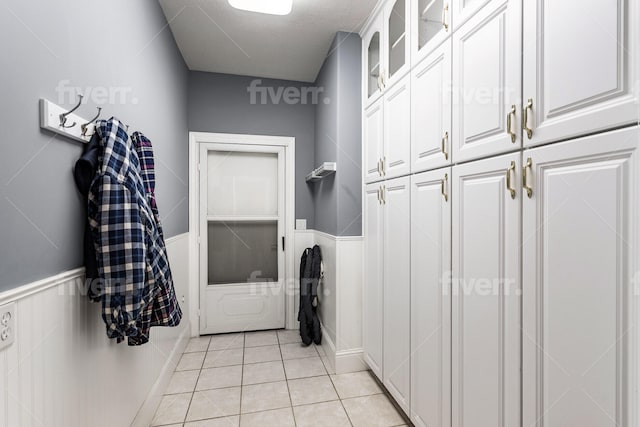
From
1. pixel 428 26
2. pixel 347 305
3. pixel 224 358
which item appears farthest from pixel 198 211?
pixel 428 26

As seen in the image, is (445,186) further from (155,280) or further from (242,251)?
(242,251)

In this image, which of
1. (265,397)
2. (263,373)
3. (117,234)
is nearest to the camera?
(117,234)

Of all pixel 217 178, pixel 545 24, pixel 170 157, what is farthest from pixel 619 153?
pixel 217 178

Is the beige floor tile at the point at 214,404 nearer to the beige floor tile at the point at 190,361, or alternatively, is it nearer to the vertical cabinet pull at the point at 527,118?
the beige floor tile at the point at 190,361

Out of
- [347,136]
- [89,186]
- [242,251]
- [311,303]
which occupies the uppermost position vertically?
[347,136]

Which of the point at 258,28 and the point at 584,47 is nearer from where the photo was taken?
the point at 584,47

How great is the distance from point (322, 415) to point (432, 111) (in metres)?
1.85

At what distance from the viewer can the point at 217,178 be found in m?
3.21

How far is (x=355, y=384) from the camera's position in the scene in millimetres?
2248

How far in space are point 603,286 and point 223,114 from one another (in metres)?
3.13

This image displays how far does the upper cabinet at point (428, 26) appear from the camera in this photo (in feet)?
4.53

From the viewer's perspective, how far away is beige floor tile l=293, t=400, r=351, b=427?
1.83 m

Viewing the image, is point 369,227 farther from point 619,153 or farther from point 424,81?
point 619,153

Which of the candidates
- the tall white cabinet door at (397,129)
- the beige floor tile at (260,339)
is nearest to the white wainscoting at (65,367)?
the beige floor tile at (260,339)
